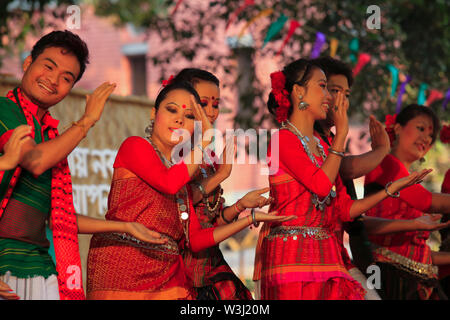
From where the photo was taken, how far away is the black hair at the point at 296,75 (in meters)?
3.87

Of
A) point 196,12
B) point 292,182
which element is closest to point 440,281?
point 292,182

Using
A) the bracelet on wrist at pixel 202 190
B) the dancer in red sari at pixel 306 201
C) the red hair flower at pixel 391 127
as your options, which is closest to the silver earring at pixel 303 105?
the dancer in red sari at pixel 306 201

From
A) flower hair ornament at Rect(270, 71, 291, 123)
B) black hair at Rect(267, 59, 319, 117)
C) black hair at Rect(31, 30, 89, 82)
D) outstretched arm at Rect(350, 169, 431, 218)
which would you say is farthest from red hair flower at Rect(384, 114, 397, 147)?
black hair at Rect(31, 30, 89, 82)

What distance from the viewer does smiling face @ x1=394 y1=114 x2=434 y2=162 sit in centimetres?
477

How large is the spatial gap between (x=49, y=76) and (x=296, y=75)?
145 centimetres

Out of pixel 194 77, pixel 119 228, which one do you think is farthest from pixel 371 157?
pixel 119 228

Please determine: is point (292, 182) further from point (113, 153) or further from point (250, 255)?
point (250, 255)

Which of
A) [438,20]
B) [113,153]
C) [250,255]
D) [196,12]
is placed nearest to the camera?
[113,153]

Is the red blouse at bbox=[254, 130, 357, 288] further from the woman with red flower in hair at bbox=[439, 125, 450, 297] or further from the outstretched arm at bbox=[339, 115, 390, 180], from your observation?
the woman with red flower in hair at bbox=[439, 125, 450, 297]

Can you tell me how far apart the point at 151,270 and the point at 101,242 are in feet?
0.95

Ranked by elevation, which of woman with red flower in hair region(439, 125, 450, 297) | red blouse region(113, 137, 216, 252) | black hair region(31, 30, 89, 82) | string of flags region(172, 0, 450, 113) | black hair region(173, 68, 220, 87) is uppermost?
string of flags region(172, 0, 450, 113)

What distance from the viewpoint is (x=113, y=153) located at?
253 inches

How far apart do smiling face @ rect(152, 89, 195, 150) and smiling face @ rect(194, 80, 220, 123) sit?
446 millimetres

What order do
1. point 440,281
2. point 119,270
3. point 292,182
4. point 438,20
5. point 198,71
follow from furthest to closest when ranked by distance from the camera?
1. point 438,20
2. point 440,281
3. point 198,71
4. point 292,182
5. point 119,270
